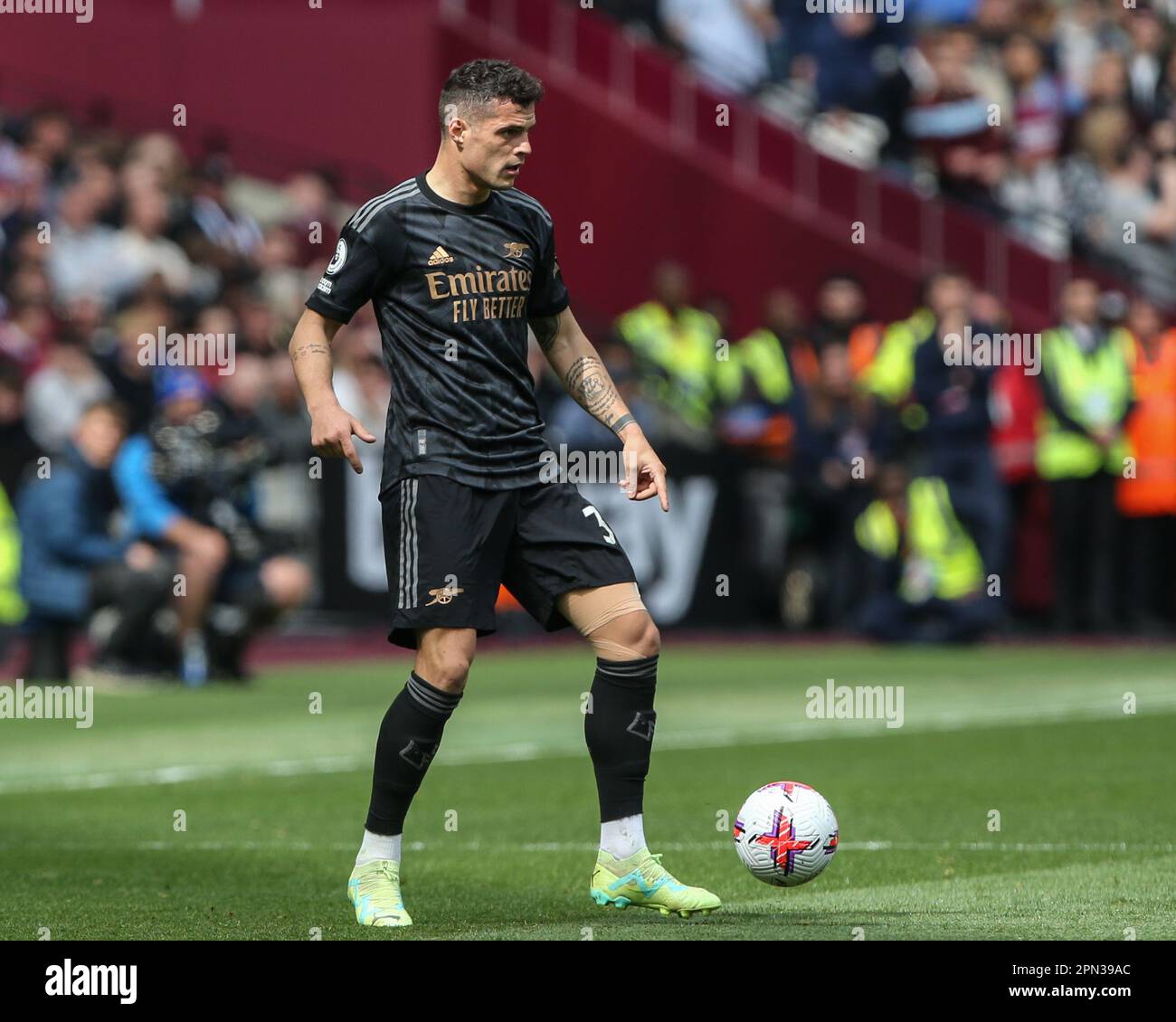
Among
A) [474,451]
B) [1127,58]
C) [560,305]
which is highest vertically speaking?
[1127,58]

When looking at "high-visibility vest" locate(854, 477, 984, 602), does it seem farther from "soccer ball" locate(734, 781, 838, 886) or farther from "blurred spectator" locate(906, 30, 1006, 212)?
"soccer ball" locate(734, 781, 838, 886)

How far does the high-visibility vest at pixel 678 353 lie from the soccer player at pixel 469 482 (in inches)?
535

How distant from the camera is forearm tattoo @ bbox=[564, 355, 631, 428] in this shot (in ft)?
23.8

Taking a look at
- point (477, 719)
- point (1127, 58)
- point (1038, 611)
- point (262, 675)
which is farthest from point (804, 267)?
point (477, 719)

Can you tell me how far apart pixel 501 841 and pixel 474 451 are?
2.47 m

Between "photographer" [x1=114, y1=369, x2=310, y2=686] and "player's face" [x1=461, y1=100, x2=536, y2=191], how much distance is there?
9.78 metres

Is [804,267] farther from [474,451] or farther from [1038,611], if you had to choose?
[474,451]

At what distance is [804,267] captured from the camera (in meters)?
25.0

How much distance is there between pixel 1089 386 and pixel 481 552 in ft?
43.1
